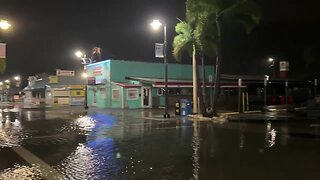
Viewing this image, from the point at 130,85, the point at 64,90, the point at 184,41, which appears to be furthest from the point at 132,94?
the point at 64,90

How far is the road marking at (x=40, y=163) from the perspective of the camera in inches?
352

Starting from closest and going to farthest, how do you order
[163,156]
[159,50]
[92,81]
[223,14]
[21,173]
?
[21,173]
[163,156]
[223,14]
[159,50]
[92,81]

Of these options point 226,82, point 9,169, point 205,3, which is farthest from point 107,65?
point 9,169

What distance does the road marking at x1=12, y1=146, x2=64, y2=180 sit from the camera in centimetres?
895

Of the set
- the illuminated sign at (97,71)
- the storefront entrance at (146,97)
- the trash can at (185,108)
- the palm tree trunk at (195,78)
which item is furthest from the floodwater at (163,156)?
the illuminated sign at (97,71)

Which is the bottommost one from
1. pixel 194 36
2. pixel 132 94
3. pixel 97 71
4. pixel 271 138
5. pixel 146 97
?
pixel 271 138

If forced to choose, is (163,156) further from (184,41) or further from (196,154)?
(184,41)

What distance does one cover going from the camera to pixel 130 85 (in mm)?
40656

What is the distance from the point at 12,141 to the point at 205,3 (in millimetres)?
14697

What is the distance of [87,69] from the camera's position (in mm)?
49219

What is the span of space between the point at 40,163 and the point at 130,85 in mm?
30139

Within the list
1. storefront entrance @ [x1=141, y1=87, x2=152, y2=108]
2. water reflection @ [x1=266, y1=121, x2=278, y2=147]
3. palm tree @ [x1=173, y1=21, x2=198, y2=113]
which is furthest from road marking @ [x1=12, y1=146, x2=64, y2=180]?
storefront entrance @ [x1=141, y1=87, x2=152, y2=108]

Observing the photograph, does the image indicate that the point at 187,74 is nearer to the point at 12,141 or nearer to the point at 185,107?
the point at 185,107

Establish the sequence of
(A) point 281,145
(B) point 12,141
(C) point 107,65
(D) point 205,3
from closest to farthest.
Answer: (A) point 281,145
(B) point 12,141
(D) point 205,3
(C) point 107,65
